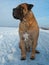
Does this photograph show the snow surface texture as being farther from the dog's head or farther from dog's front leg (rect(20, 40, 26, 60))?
the dog's head

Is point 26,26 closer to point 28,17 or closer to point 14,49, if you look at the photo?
point 28,17

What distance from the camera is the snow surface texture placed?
1.17 meters

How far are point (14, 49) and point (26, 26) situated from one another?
0.70 feet

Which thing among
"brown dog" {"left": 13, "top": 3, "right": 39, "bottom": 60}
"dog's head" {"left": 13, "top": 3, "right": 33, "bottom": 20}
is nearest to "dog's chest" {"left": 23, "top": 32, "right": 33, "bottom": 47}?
"brown dog" {"left": 13, "top": 3, "right": 39, "bottom": 60}

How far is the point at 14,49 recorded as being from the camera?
1328mm

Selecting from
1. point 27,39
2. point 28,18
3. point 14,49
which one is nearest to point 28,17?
point 28,18

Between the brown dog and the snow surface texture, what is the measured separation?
0.05 m

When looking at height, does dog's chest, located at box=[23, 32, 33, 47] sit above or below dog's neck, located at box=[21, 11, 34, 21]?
below

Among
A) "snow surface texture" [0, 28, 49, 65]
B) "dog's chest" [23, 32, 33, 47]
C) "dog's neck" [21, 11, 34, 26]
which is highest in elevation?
"dog's neck" [21, 11, 34, 26]

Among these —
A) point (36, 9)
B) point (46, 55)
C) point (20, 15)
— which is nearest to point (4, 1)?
point (36, 9)

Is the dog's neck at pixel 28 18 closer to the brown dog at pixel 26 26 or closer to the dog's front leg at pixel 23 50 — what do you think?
the brown dog at pixel 26 26

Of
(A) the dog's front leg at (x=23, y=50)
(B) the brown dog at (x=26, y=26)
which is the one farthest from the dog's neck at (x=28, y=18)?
(A) the dog's front leg at (x=23, y=50)

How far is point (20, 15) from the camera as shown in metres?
1.16

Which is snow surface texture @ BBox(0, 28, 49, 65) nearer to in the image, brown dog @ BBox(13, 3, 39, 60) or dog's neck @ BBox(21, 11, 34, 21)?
brown dog @ BBox(13, 3, 39, 60)
